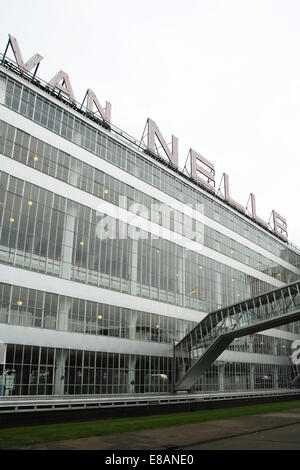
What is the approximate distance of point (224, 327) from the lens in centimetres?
4750

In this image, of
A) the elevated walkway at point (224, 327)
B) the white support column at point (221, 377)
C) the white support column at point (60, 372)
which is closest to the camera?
the white support column at point (60, 372)

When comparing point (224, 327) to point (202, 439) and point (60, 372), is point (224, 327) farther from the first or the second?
point (202, 439)

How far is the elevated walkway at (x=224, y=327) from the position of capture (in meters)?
42.7

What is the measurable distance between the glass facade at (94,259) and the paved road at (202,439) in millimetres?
20781

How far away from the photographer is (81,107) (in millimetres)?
49312

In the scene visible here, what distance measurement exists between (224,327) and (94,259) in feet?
54.8

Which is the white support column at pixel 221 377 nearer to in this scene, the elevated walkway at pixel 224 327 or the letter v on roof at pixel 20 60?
the elevated walkway at pixel 224 327

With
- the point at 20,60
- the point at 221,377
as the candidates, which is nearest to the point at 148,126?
the point at 20,60

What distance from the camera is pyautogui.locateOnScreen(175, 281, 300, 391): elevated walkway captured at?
4272cm

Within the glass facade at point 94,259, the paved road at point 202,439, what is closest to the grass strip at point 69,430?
the paved road at point 202,439

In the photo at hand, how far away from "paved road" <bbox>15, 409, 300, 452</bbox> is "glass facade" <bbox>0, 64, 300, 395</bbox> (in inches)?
818

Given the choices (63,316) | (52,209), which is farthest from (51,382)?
(52,209)

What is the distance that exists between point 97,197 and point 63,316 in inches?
563

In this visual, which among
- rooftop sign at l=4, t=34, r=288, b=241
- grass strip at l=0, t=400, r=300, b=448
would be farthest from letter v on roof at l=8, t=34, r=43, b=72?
grass strip at l=0, t=400, r=300, b=448
